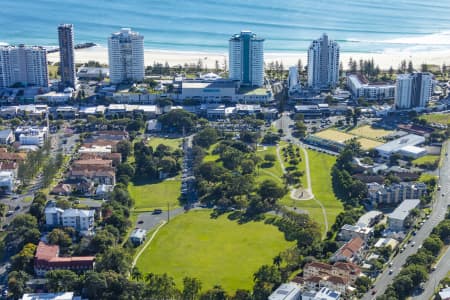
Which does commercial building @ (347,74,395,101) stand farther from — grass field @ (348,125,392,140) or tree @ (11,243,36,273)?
tree @ (11,243,36,273)

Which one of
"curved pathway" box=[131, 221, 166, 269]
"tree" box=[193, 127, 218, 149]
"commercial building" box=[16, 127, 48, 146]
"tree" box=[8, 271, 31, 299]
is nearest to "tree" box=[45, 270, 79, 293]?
"tree" box=[8, 271, 31, 299]

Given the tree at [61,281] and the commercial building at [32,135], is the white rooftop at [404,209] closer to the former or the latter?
the tree at [61,281]

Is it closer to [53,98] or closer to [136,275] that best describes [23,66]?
[53,98]

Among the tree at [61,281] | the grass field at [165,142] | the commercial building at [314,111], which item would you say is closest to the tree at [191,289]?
the tree at [61,281]

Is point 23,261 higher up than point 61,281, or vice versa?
point 23,261

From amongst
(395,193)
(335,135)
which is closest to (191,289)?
(395,193)

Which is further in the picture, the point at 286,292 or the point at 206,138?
the point at 206,138
